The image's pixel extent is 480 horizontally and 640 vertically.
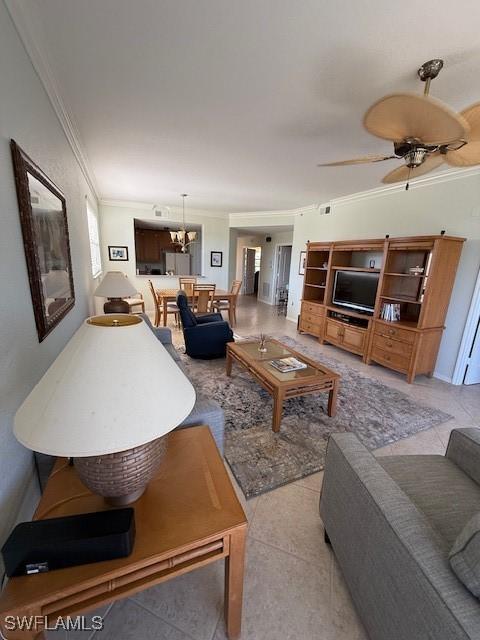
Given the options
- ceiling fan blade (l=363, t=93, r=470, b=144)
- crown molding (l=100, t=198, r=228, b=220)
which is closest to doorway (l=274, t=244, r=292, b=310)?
crown molding (l=100, t=198, r=228, b=220)

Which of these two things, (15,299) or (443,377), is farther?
(443,377)

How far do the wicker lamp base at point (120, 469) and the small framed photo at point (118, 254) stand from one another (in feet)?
19.1

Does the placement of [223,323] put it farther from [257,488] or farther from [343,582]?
[343,582]

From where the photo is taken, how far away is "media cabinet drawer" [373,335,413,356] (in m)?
3.21

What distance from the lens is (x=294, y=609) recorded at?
1.09 metres

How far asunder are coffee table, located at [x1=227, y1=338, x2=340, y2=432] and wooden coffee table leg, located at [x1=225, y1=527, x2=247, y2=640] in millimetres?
1226

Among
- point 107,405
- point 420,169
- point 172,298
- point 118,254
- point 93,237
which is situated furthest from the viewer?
point 118,254

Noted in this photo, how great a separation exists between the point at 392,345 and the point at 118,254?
5549 mm

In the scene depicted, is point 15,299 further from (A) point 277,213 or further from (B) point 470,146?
(A) point 277,213

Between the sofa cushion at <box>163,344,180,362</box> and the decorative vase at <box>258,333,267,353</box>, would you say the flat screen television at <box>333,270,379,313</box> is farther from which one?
the sofa cushion at <box>163,344,180,362</box>

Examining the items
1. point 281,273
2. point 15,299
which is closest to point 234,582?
point 15,299

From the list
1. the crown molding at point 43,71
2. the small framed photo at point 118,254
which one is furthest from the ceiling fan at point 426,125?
the small framed photo at point 118,254

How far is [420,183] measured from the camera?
134 inches

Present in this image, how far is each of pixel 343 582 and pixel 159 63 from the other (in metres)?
2.93
